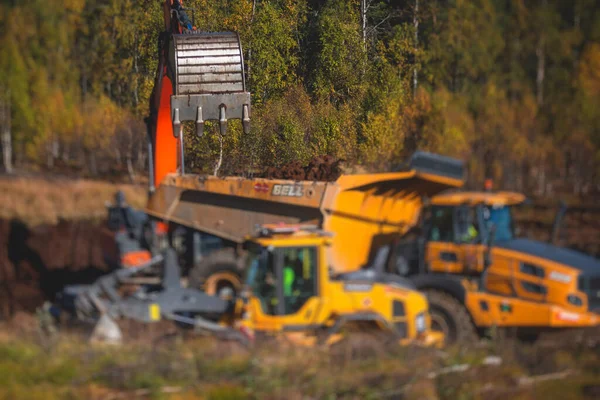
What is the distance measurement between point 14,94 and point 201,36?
12.1 metres

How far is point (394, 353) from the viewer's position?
9.23m

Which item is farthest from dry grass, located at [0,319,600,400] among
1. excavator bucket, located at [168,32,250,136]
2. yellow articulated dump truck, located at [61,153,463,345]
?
excavator bucket, located at [168,32,250,136]

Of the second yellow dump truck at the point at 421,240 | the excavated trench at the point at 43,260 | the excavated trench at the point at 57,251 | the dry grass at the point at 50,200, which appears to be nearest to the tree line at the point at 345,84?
the dry grass at the point at 50,200

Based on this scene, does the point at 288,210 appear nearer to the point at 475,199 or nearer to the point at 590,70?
the point at 475,199

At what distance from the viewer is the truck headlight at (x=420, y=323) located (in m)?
10.4

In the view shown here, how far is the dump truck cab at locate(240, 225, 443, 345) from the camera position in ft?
32.0

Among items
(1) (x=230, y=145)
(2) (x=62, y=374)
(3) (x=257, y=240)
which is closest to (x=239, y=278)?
(3) (x=257, y=240)

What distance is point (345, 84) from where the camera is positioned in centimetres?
694

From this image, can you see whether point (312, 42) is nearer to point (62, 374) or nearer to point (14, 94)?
point (62, 374)

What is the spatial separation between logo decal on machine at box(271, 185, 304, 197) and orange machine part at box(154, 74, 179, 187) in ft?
3.93

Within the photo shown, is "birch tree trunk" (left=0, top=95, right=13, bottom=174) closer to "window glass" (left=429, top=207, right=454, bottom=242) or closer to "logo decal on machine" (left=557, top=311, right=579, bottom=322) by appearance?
"window glass" (left=429, top=207, right=454, bottom=242)

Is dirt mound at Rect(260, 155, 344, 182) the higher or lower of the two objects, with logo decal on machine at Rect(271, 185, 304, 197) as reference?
higher

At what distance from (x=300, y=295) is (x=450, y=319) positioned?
2630mm

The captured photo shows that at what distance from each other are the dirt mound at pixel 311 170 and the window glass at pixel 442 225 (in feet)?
12.4
